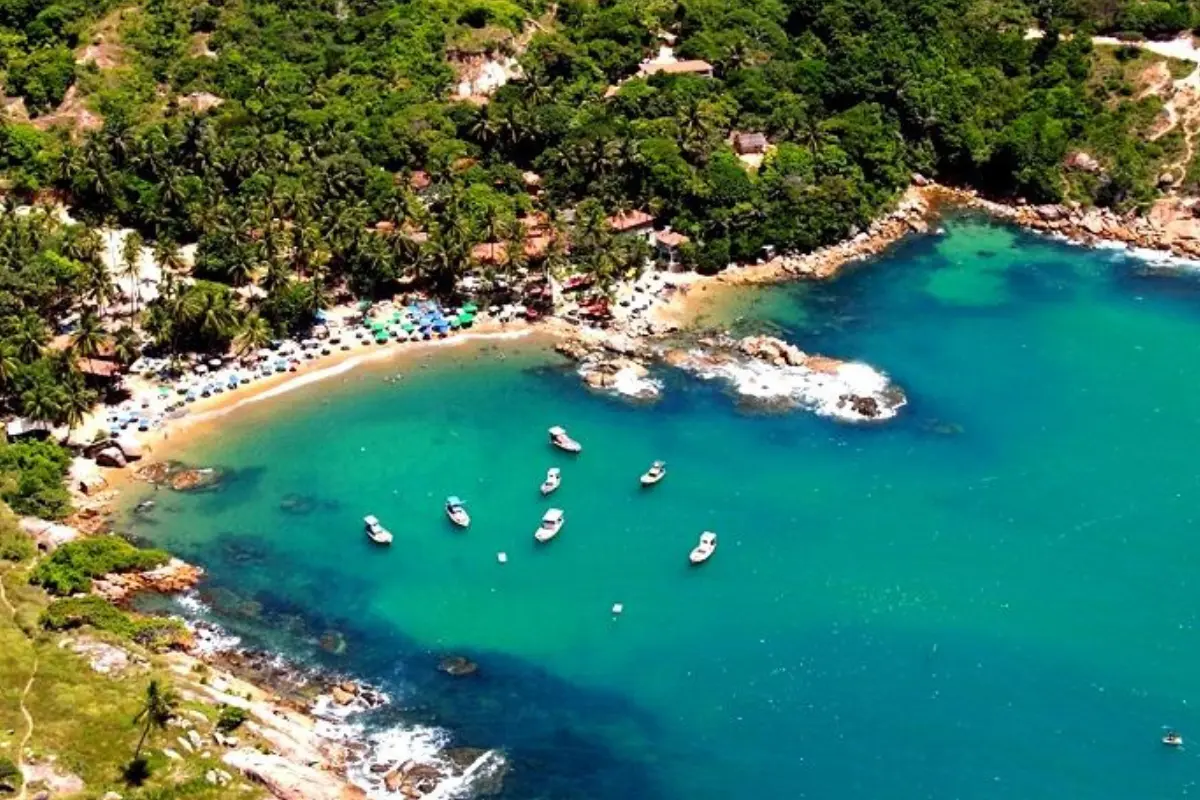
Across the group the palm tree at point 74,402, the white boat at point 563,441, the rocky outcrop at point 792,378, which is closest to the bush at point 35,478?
the palm tree at point 74,402

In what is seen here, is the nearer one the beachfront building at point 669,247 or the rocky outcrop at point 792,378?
the rocky outcrop at point 792,378

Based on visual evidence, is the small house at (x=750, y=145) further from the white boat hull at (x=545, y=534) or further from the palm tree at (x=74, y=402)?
the palm tree at (x=74, y=402)

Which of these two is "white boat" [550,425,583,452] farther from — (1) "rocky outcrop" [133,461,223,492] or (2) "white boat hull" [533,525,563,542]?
(1) "rocky outcrop" [133,461,223,492]

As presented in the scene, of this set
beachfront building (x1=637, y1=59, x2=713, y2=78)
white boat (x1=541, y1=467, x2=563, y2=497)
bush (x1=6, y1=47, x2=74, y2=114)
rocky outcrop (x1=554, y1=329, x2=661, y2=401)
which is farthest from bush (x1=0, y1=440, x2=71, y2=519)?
beachfront building (x1=637, y1=59, x2=713, y2=78)

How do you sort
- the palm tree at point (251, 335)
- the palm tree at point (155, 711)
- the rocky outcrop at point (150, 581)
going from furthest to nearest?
1. the palm tree at point (251, 335)
2. the rocky outcrop at point (150, 581)
3. the palm tree at point (155, 711)

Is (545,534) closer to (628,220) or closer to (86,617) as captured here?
(86,617)
